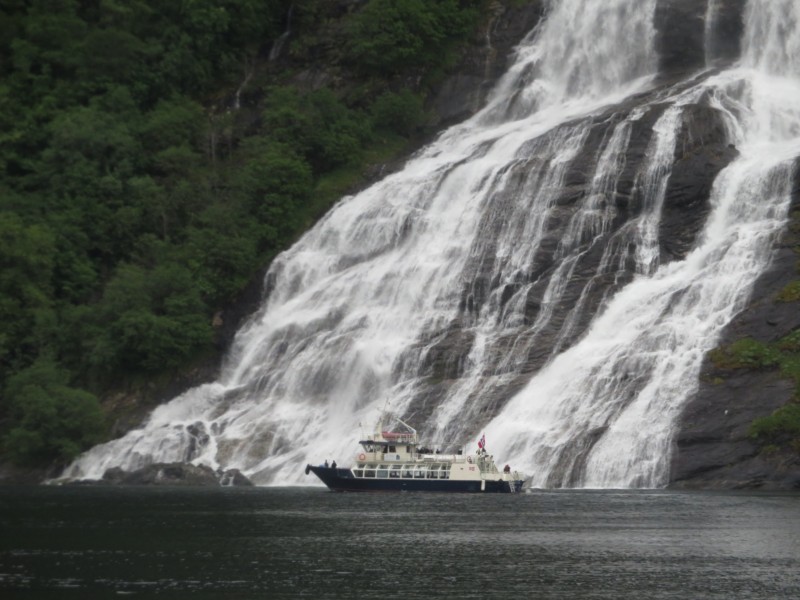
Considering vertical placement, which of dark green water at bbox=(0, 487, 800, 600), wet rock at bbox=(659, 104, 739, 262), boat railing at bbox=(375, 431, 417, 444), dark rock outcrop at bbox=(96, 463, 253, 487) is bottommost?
dark green water at bbox=(0, 487, 800, 600)

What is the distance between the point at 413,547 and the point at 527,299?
3324 cm

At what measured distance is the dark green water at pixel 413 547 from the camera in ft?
111

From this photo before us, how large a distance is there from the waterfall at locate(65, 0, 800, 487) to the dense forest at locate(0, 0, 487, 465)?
3.66 m

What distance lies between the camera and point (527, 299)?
241ft

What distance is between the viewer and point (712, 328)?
2574 inches

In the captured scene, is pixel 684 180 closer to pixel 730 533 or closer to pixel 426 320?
pixel 426 320

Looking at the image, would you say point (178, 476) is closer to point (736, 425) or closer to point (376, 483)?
point (376, 483)

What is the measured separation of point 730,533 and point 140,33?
260 ft

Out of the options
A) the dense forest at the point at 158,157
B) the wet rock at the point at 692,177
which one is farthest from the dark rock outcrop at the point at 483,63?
the wet rock at the point at 692,177

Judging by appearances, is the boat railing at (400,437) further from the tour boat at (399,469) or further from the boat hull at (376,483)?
the boat hull at (376,483)

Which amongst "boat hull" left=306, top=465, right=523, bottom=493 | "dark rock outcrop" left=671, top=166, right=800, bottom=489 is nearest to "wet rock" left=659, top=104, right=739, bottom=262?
"dark rock outcrop" left=671, top=166, right=800, bottom=489

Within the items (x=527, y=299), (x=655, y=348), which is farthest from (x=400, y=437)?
(x=655, y=348)

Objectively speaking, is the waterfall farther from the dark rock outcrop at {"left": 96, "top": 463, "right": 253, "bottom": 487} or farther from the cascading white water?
the dark rock outcrop at {"left": 96, "top": 463, "right": 253, "bottom": 487}

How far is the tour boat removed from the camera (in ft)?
209
